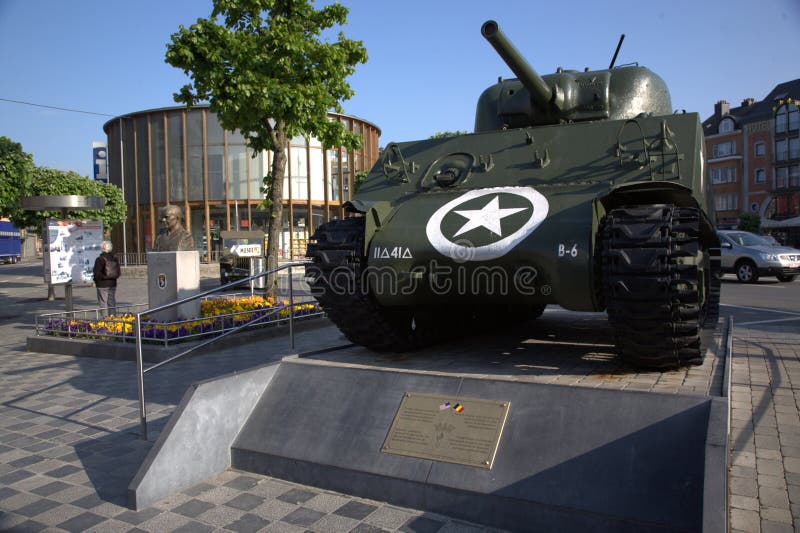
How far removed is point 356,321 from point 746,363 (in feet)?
13.5

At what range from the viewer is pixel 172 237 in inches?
423

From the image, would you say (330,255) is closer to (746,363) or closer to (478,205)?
(478,205)

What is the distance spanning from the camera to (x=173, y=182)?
3434cm

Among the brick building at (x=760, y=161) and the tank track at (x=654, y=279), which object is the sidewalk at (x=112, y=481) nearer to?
the tank track at (x=654, y=279)

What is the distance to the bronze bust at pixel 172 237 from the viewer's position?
1069 centimetres

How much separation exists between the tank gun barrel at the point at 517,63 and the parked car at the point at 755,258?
45.6 feet

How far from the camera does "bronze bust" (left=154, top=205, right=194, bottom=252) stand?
10.7 metres

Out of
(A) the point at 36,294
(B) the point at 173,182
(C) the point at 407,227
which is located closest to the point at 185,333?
(C) the point at 407,227

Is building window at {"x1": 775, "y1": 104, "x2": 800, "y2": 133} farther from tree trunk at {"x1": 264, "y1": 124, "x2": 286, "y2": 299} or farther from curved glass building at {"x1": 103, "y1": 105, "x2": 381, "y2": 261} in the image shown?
tree trunk at {"x1": 264, "y1": 124, "x2": 286, "y2": 299}

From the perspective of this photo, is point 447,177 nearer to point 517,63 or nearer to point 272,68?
point 517,63

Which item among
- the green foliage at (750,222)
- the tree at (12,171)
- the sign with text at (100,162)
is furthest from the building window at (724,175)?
the tree at (12,171)

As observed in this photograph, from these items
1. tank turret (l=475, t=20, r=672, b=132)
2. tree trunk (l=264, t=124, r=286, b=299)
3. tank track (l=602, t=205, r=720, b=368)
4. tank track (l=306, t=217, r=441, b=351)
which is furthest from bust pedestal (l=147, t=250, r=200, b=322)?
tank track (l=602, t=205, r=720, b=368)

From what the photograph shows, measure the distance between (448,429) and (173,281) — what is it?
23.3 feet

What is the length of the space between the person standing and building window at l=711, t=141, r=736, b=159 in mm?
55591
